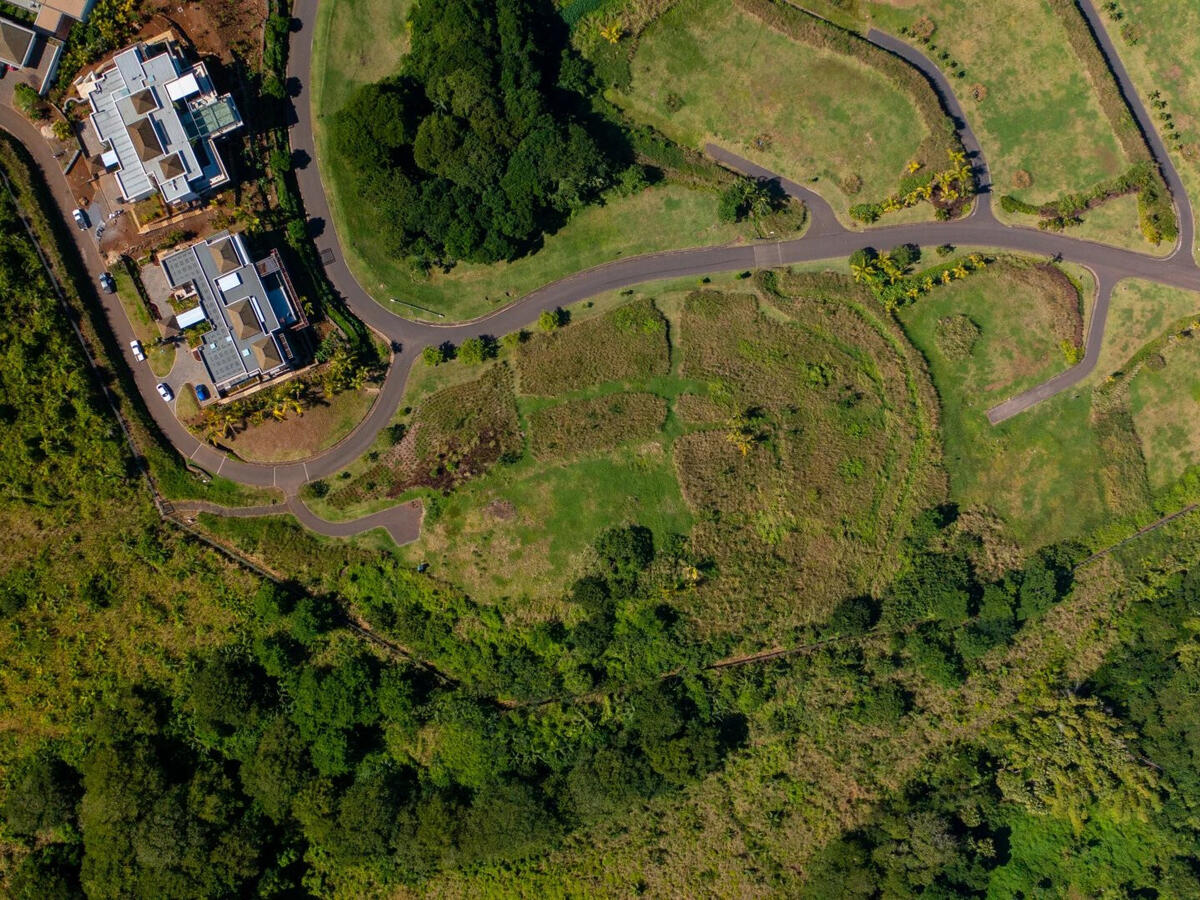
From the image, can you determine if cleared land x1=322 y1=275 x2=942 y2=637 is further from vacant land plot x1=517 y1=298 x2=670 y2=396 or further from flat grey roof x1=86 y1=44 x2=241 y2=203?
flat grey roof x1=86 y1=44 x2=241 y2=203

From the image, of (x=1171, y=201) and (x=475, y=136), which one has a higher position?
(x=475, y=136)

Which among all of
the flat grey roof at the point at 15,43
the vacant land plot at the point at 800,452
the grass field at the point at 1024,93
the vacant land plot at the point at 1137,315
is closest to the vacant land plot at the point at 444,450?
the vacant land plot at the point at 800,452

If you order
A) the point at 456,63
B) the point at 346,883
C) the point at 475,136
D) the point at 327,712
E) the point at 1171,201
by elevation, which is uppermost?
the point at 456,63

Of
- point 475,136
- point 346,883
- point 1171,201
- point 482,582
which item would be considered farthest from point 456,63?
point 346,883

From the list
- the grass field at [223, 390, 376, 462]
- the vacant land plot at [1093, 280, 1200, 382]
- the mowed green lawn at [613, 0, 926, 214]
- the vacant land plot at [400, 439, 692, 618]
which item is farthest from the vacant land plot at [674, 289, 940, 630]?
the grass field at [223, 390, 376, 462]

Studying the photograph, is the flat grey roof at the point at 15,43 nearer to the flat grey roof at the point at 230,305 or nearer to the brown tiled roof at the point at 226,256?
the flat grey roof at the point at 230,305

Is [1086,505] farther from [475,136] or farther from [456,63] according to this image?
[456,63]
